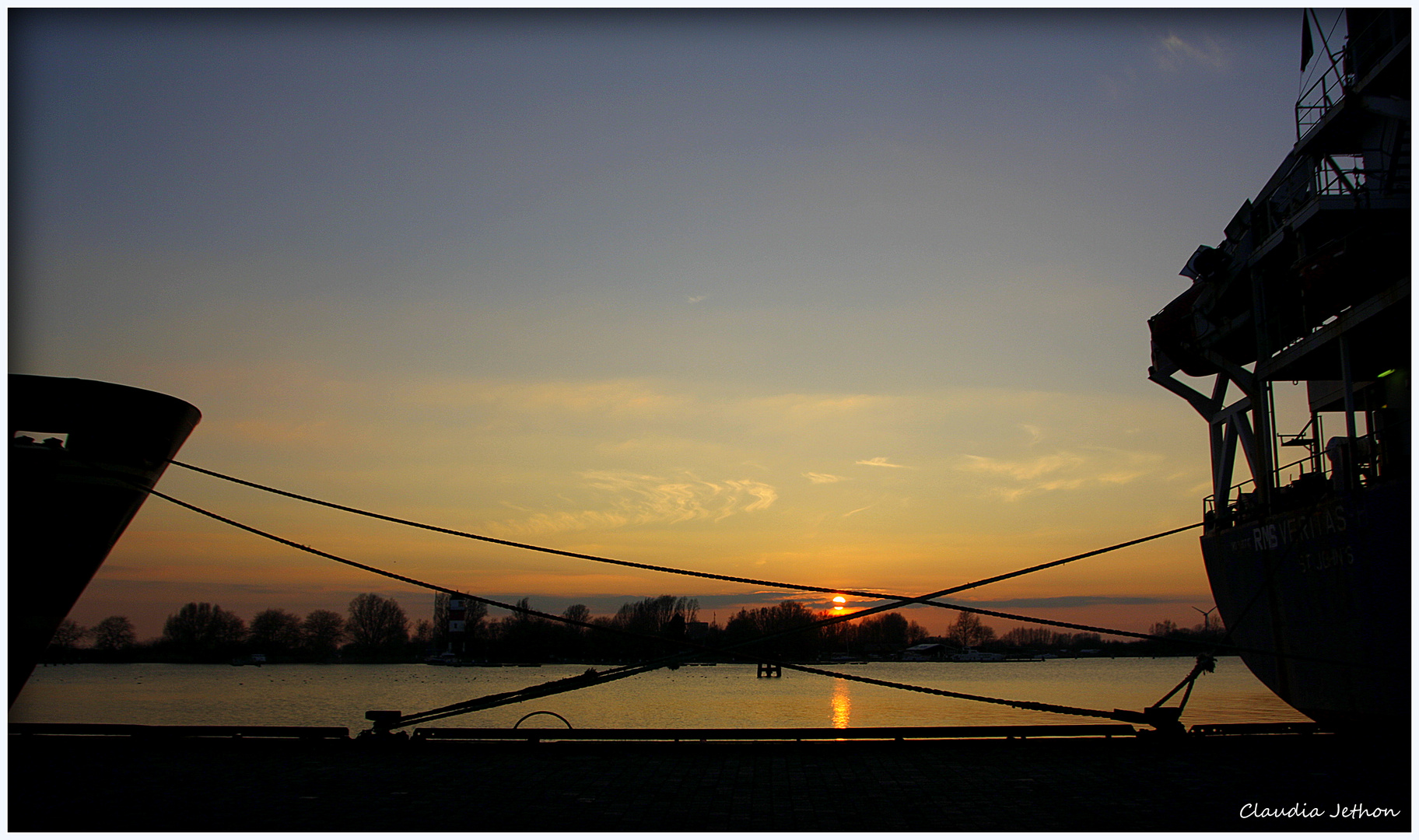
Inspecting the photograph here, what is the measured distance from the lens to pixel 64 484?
9477mm

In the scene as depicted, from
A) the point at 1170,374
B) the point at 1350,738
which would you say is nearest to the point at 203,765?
the point at 1350,738

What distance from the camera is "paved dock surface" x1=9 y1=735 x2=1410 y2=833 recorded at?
704cm

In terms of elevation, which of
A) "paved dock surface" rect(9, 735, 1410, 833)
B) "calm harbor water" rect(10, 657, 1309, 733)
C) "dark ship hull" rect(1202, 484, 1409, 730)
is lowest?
"calm harbor water" rect(10, 657, 1309, 733)

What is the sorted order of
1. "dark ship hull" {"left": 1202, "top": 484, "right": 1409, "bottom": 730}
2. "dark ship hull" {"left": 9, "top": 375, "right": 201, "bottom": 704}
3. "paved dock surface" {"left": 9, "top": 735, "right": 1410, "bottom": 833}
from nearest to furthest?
"paved dock surface" {"left": 9, "top": 735, "right": 1410, "bottom": 833}
"dark ship hull" {"left": 9, "top": 375, "right": 201, "bottom": 704}
"dark ship hull" {"left": 1202, "top": 484, "right": 1409, "bottom": 730}

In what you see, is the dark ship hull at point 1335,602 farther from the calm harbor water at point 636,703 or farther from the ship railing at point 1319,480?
the calm harbor water at point 636,703

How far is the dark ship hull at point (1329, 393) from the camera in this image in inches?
430

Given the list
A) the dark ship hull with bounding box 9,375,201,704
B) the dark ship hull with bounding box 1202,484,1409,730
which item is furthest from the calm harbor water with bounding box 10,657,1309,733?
the dark ship hull with bounding box 1202,484,1409,730

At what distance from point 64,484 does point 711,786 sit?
7.56m

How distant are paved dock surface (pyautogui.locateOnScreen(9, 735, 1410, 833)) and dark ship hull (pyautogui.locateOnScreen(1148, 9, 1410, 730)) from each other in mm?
1740

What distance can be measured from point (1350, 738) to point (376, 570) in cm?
1120

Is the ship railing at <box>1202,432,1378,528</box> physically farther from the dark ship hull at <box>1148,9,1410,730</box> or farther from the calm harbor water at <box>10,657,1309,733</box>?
the calm harbor water at <box>10,657,1309,733</box>

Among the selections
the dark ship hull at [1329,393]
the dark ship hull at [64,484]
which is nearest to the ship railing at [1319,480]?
the dark ship hull at [1329,393]

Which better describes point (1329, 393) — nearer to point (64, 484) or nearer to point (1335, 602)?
point (1335, 602)

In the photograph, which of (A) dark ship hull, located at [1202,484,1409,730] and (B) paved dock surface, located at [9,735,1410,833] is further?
(A) dark ship hull, located at [1202,484,1409,730]
